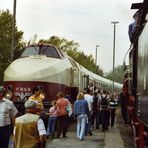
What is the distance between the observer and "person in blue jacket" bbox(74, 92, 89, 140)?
22.7 meters

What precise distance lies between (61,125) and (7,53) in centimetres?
3438

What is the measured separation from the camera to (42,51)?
88.1 ft

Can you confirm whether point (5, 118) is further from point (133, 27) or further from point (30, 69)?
point (30, 69)

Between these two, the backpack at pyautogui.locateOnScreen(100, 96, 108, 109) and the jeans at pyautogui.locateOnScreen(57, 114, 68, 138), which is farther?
the backpack at pyautogui.locateOnScreen(100, 96, 108, 109)

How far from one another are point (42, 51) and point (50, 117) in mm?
4421

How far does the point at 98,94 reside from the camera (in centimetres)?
2809

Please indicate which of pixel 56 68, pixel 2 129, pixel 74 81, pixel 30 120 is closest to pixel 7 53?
pixel 74 81

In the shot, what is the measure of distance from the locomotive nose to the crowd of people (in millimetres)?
1287

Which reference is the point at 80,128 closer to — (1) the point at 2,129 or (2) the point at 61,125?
(2) the point at 61,125

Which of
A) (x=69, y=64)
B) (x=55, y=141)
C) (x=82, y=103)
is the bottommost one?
(x=55, y=141)

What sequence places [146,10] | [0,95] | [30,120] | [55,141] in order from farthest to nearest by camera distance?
[55,141] → [0,95] → [146,10] → [30,120]

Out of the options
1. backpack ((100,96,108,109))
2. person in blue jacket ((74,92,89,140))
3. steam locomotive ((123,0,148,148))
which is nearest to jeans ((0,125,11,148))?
steam locomotive ((123,0,148,148))

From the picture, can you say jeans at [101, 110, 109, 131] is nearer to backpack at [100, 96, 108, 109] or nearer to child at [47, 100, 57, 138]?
backpack at [100, 96, 108, 109]

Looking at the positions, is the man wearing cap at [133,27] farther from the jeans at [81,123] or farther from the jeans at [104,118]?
the jeans at [104,118]
